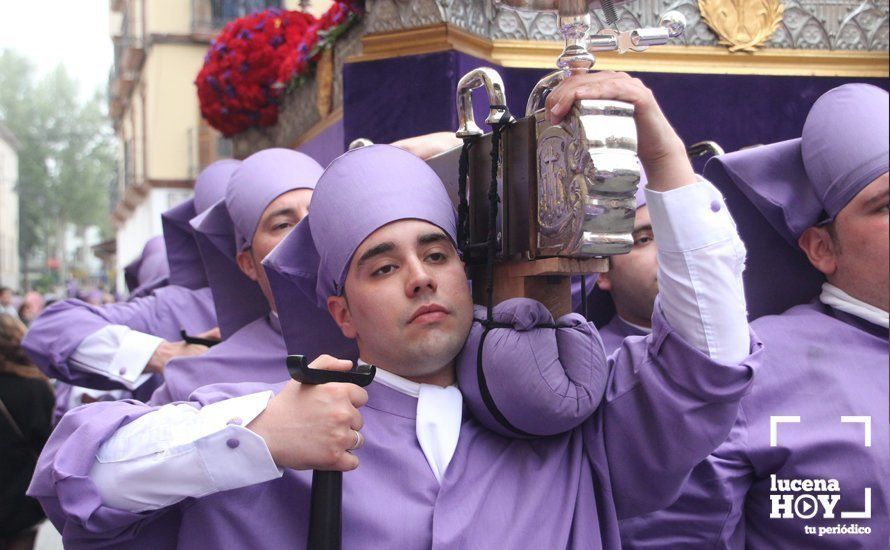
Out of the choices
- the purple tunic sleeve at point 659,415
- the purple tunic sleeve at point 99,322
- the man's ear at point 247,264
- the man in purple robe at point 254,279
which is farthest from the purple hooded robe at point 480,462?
the purple tunic sleeve at point 99,322

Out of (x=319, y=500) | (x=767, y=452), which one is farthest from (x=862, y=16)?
(x=319, y=500)

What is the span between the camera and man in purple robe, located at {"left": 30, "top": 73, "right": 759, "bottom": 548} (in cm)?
210

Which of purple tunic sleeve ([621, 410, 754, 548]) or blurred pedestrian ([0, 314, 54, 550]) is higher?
purple tunic sleeve ([621, 410, 754, 548])

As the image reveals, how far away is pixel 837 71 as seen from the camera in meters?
3.67

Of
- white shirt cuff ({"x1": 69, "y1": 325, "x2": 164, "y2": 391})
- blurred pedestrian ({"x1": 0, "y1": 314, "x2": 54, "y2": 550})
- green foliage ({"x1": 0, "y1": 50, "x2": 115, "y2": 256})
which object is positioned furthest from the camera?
green foliage ({"x1": 0, "y1": 50, "x2": 115, "y2": 256})

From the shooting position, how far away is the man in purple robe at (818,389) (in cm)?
244

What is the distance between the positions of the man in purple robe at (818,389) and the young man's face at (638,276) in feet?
1.63

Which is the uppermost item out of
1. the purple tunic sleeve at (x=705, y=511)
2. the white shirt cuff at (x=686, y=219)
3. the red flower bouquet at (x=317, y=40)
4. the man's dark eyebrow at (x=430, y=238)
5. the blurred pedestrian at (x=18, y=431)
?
the red flower bouquet at (x=317, y=40)

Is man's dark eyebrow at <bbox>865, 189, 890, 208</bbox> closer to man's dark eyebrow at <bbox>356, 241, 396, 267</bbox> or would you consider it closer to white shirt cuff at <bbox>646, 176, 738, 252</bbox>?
white shirt cuff at <bbox>646, 176, 738, 252</bbox>

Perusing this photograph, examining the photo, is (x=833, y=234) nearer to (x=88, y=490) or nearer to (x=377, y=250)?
(x=377, y=250)

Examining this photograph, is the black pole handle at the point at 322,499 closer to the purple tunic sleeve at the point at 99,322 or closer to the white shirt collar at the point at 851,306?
the white shirt collar at the point at 851,306

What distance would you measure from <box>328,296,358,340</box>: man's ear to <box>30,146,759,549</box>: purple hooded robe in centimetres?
6

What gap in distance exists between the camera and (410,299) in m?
2.24

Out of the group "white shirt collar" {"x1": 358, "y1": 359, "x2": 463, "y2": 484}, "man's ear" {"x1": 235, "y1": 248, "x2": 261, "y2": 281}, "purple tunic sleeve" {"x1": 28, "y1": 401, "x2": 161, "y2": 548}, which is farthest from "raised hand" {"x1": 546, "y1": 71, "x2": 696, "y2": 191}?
"man's ear" {"x1": 235, "y1": 248, "x2": 261, "y2": 281}
